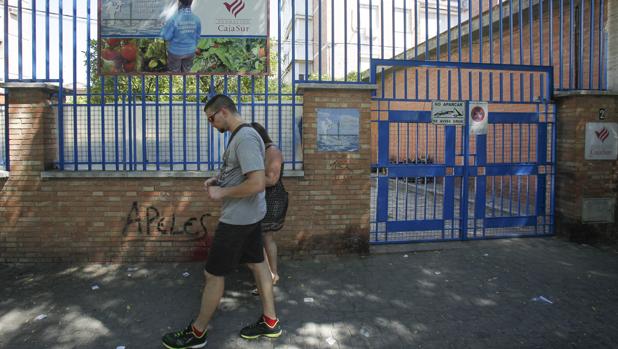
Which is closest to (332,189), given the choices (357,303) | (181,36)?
(357,303)

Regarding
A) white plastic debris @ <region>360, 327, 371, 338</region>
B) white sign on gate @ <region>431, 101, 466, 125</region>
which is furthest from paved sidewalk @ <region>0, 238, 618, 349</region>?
white sign on gate @ <region>431, 101, 466, 125</region>

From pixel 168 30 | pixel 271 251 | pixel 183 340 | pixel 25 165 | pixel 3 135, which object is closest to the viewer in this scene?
pixel 183 340

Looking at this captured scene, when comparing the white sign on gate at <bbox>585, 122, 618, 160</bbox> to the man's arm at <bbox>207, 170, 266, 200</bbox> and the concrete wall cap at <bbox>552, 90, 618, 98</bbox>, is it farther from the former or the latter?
the man's arm at <bbox>207, 170, 266, 200</bbox>

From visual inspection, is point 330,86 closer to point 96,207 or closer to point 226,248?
point 226,248

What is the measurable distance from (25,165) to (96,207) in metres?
0.97

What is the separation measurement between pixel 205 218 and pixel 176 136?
1132mm

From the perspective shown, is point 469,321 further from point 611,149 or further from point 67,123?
point 67,123

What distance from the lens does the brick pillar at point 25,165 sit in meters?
5.17

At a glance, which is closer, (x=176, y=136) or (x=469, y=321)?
(x=469, y=321)

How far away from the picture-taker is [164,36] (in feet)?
17.4

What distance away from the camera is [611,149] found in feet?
20.7

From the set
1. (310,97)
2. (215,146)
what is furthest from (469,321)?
(215,146)

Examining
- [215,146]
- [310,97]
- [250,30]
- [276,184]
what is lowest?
[276,184]

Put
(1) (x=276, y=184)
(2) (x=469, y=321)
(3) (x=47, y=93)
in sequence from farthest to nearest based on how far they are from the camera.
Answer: (3) (x=47, y=93) → (1) (x=276, y=184) → (2) (x=469, y=321)
